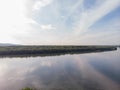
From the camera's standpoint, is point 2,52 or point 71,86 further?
point 2,52

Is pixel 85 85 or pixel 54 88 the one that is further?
pixel 85 85

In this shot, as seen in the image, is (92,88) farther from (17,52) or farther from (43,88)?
(17,52)

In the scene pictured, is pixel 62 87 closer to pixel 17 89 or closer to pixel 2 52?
pixel 17 89

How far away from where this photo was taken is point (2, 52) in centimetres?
5262

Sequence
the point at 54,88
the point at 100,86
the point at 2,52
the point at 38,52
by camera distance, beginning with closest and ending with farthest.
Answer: the point at 54,88
the point at 100,86
the point at 2,52
the point at 38,52

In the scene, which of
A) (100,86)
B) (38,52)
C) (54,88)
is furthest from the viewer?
(38,52)

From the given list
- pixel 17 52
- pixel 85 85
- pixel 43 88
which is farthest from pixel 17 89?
pixel 17 52

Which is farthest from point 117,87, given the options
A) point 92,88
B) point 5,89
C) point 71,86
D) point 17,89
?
point 5,89

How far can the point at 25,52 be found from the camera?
55.4 m

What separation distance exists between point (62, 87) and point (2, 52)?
132 ft

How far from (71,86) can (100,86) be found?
264 centimetres

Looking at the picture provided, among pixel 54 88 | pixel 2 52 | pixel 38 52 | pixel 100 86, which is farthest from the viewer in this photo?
pixel 38 52

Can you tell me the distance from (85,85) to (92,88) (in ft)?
3.70

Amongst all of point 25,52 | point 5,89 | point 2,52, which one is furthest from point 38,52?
point 5,89
